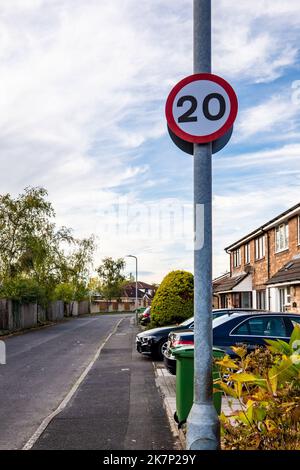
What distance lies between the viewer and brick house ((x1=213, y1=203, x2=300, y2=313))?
2225 cm

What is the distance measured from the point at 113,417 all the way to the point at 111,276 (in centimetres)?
9193

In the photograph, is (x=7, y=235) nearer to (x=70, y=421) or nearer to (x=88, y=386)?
(x=88, y=386)

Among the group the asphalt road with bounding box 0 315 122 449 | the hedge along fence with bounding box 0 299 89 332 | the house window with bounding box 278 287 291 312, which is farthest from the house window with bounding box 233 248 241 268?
the asphalt road with bounding box 0 315 122 449

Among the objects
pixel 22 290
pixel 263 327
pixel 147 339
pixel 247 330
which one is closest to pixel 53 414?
pixel 247 330

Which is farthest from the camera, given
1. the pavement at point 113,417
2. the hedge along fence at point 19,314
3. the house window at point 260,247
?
the hedge along fence at point 19,314

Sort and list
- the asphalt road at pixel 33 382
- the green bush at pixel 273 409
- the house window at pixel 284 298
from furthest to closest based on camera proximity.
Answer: the house window at pixel 284 298 < the asphalt road at pixel 33 382 < the green bush at pixel 273 409

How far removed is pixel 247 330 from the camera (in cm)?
1094

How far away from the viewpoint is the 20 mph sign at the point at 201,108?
15.2 feet

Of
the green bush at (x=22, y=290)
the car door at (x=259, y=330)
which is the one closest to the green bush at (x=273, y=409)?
the car door at (x=259, y=330)

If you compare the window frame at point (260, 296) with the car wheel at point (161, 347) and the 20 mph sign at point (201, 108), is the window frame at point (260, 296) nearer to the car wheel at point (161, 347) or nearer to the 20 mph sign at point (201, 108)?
the car wheel at point (161, 347)

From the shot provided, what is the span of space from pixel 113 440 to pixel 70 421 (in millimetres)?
1395

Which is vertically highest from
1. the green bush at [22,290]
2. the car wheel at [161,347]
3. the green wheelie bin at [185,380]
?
the green bush at [22,290]

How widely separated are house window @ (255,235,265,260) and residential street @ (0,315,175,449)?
509 inches

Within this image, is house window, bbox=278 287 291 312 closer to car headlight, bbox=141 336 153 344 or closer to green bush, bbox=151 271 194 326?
green bush, bbox=151 271 194 326
